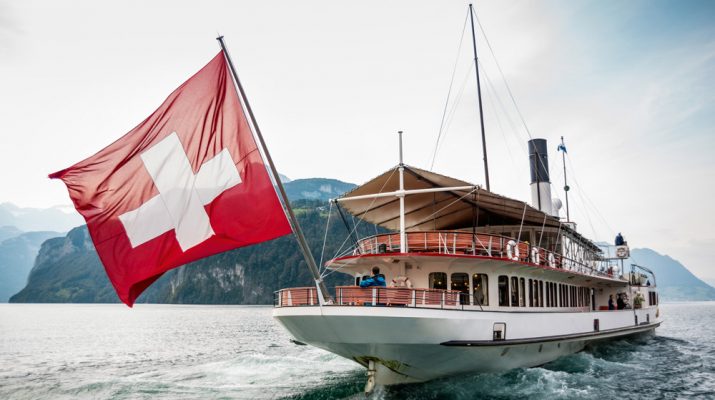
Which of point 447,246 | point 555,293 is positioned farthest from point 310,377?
point 555,293

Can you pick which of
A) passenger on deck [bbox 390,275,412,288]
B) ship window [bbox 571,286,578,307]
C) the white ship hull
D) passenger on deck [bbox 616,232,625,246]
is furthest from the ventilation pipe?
passenger on deck [bbox 390,275,412,288]

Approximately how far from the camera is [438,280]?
16.7 meters

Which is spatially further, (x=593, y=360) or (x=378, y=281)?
(x=593, y=360)

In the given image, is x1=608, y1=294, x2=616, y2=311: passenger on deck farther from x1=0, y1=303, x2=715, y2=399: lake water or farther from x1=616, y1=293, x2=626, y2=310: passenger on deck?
x1=0, y1=303, x2=715, y2=399: lake water

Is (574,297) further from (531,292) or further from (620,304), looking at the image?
(531,292)

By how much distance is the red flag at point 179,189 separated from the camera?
9672mm

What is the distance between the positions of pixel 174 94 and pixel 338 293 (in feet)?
22.0

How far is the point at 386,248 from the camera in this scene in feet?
55.3

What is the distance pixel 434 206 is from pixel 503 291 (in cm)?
469

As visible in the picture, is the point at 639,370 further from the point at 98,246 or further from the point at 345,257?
the point at 98,246

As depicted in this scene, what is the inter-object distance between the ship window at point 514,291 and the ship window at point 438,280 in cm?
305

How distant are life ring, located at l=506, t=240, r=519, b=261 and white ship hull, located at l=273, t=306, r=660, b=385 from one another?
188 cm

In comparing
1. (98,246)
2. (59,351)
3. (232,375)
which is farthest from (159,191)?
(59,351)

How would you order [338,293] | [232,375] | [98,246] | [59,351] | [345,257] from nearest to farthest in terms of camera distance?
[98,246], [338,293], [345,257], [232,375], [59,351]
